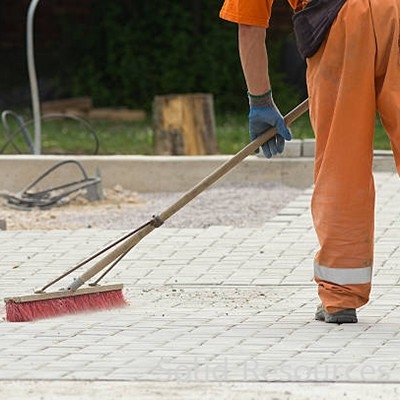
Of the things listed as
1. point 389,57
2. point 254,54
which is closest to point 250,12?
point 254,54

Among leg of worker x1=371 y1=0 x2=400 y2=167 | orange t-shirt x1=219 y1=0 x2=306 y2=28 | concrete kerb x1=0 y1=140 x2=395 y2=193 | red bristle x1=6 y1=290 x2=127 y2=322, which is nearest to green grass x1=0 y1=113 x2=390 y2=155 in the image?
concrete kerb x1=0 y1=140 x2=395 y2=193

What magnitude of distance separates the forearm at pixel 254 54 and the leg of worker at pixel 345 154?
223 mm

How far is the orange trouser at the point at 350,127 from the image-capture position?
20.1 feet

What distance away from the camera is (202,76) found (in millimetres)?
19312

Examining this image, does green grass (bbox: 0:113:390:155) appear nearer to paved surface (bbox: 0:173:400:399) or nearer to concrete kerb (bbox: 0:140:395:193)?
concrete kerb (bbox: 0:140:395:193)

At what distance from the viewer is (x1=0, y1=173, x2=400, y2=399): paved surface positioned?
526 cm

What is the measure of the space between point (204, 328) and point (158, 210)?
13.2ft

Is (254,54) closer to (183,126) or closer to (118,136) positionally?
(183,126)

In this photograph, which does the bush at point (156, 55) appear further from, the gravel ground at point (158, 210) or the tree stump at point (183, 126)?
the gravel ground at point (158, 210)

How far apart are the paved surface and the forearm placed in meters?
0.99

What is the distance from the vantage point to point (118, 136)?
15.8 m

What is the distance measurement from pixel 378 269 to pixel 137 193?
3.55 meters

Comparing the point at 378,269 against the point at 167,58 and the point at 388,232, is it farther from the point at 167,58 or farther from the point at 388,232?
the point at 167,58

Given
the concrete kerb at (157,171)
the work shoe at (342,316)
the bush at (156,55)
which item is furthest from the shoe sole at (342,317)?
the bush at (156,55)
